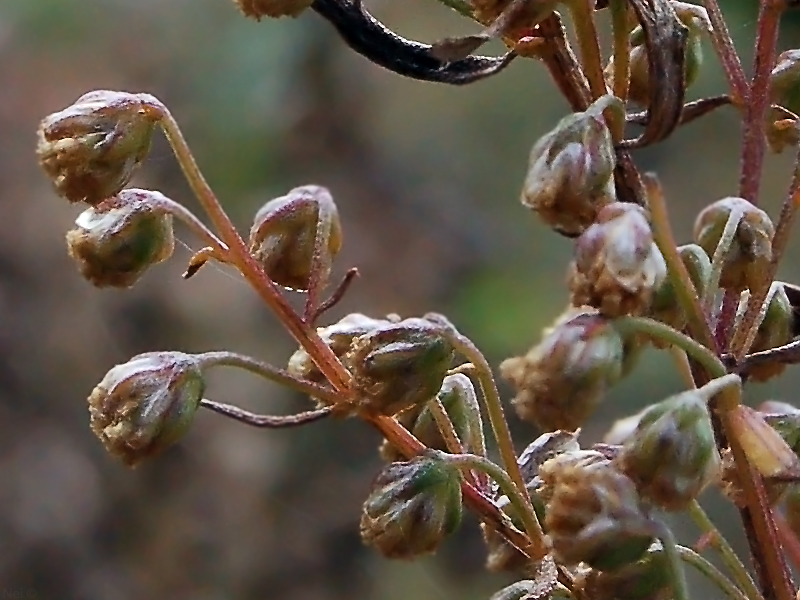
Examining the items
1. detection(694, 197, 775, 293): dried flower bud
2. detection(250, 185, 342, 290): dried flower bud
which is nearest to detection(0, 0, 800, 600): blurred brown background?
detection(250, 185, 342, 290): dried flower bud

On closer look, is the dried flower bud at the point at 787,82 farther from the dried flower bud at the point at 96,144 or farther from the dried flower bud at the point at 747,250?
the dried flower bud at the point at 96,144

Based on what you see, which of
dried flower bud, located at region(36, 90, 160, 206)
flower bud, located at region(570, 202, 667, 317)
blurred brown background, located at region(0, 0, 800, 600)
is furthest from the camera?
blurred brown background, located at region(0, 0, 800, 600)

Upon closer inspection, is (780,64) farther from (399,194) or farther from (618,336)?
(399,194)

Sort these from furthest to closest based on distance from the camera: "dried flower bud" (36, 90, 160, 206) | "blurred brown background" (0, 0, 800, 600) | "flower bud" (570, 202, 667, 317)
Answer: "blurred brown background" (0, 0, 800, 600), "dried flower bud" (36, 90, 160, 206), "flower bud" (570, 202, 667, 317)

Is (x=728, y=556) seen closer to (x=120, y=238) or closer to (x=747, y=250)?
(x=747, y=250)

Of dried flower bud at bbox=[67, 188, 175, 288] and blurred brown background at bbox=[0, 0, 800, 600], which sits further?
blurred brown background at bbox=[0, 0, 800, 600]

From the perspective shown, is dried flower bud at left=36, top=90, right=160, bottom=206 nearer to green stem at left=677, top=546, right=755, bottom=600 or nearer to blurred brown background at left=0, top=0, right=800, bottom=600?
green stem at left=677, top=546, right=755, bottom=600

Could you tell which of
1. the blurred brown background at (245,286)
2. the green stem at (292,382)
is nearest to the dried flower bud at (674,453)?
the green stem at (292,382)
